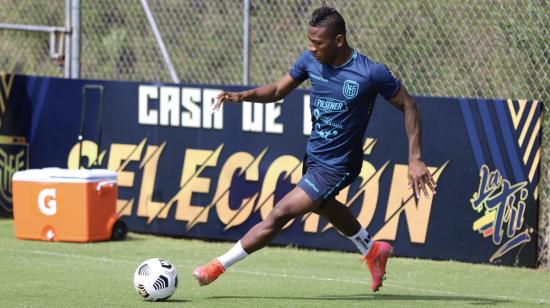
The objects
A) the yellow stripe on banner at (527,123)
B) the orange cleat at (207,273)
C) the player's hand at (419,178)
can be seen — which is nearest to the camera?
the player's hand at (419,178)

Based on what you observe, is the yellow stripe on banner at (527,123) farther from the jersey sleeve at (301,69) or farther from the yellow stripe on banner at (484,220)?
the jersey sleeve at (301,69)

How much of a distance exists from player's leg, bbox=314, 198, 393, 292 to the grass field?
7.3 inches

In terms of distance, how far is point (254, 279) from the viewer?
30.4ft

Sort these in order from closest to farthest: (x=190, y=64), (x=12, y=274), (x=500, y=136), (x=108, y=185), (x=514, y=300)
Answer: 1. (x=514, y=300)
2. (x=12, y=274)
3. (x=500, y=136)
4. (x=108, y=185)
5. (x=190, y=64)

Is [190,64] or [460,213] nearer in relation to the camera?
[460,213]

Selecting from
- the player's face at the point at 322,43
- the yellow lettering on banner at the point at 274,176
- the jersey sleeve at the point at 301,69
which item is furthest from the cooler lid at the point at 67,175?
the player's face at the point at 322,43

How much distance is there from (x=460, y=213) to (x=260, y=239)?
3473 millimetres

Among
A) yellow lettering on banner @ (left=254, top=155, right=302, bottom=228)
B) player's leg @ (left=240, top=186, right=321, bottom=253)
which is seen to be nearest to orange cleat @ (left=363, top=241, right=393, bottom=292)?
player's leg @ (left=240, top=186, right=321, bottom=253)

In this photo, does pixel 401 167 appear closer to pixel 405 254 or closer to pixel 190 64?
pixel 405 254

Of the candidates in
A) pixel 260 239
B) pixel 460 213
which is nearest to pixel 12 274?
pixel 260 239

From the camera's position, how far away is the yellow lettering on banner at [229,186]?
469 inches

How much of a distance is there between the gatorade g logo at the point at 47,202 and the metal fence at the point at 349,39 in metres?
2.11

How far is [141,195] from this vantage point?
12.7 m

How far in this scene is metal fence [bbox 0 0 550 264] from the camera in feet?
35.8
